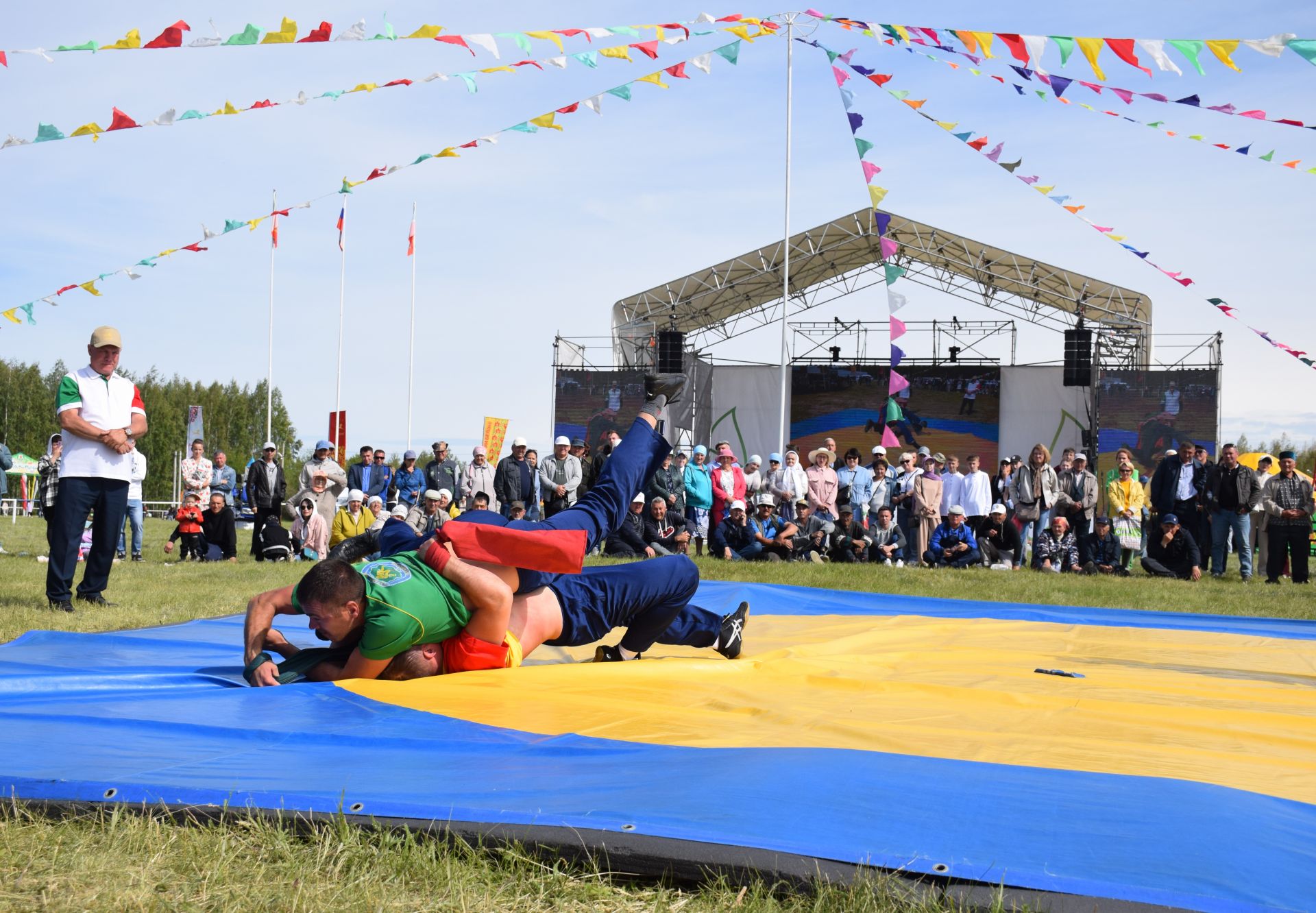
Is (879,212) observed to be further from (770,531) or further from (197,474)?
Answer: (197,474)

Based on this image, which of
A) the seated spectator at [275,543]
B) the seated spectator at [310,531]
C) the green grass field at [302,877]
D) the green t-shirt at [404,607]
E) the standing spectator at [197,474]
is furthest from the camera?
the standing spectator at [197,474]

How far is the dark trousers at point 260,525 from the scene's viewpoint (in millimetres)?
11508

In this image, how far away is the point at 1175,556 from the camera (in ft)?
34.1

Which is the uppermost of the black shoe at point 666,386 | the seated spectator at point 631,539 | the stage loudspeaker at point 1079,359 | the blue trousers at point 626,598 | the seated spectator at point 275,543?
the stage loudspeaker at point 1079,359

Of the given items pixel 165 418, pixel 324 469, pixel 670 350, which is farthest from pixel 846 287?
pixel 165 418

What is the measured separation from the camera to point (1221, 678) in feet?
13.2

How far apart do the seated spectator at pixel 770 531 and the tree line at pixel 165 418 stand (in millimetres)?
27931

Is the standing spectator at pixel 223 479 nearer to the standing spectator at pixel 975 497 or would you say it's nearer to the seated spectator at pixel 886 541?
the seated spectator at pixel 886 541

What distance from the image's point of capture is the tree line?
130 ft

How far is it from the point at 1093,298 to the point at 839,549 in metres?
12.3

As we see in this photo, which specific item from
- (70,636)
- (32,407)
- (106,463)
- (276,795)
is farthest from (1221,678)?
(32,407)

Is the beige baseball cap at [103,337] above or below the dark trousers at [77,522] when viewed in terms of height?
above

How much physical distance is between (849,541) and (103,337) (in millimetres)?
7271

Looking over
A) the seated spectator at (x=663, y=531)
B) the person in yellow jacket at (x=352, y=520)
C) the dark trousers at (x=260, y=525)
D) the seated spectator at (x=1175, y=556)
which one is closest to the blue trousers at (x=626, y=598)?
the seated spectator at (x=663, y=531)
